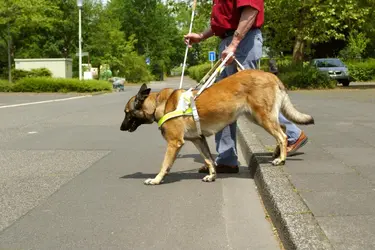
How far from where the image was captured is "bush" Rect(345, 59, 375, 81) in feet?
136

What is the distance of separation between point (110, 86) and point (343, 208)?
103 feet

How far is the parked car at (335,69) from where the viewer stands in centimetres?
3173

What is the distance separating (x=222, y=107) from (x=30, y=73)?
35574mm

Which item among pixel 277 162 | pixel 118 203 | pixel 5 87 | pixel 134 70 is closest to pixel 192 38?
pixel 277 162

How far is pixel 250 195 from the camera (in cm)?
524

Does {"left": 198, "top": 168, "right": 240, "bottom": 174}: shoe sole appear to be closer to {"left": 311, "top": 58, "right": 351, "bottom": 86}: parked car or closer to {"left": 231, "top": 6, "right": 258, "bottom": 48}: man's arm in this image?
{"left": 231, "top": 6, "right": 258, "bottom": 48}: man's arm

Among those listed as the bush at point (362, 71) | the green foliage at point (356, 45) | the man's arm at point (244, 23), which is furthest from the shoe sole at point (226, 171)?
the green foliage at point (356, 45)

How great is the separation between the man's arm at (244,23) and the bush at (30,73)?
112 feet

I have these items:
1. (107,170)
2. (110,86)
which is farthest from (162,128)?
(110,86)

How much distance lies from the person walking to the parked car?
2615 cm

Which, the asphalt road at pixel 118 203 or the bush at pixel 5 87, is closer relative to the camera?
the asphalt road at pixel 118 203

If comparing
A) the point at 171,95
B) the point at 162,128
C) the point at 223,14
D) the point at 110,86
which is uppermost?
the point at 223,14

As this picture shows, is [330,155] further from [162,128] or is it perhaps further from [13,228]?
[13,228]

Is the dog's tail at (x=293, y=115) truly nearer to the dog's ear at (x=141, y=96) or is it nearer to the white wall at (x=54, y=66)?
the dog's ear at (x=141, y=96)
